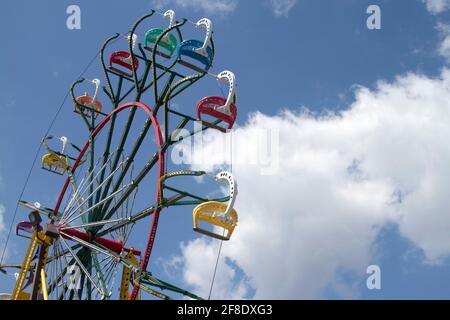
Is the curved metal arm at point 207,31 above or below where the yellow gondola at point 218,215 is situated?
above

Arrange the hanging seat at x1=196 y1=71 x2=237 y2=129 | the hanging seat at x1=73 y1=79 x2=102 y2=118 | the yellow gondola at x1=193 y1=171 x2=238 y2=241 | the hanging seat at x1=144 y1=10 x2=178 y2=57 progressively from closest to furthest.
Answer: the yellow gondola at x1=193 y1=171 x2=238 y2=241
the hanging seat at x1=196 y1=71 x2=237 y2=129
the hanging seat at x1=144 y1=10 x2=178 y2=57
the hanging seat at x1=73 y1=79 x2=102 y2=118

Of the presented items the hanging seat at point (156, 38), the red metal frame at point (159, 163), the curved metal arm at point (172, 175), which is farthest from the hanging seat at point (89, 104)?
the curved metal arm at point (172, 175)

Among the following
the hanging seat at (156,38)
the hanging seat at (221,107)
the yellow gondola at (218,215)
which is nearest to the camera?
the yellow gondola at (218,215)

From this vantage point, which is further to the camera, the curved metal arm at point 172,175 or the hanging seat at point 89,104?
the hanging seat at point 89,104

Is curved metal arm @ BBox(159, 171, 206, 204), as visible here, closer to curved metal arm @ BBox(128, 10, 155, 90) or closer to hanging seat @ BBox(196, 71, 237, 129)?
hanging seat @ BBox(196, 71, 237, 129)

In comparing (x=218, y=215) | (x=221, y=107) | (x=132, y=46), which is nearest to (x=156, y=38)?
(x=132, y=46)

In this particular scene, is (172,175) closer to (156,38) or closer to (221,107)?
(221,107)

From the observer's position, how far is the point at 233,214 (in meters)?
20.3

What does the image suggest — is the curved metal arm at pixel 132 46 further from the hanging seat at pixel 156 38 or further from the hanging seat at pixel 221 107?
the hanging seat at pixel 221 107

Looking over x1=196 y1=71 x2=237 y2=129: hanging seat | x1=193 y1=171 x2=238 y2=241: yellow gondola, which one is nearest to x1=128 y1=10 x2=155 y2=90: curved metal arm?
x1=196 y1=71 x2=237 y2=129: hanging seat

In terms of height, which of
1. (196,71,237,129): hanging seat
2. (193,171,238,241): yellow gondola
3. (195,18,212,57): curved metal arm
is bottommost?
(193,171,238,241): yellow gondola

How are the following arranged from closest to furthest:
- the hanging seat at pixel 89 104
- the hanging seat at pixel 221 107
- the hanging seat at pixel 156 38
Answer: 1. the hanging seat at pixel 221 107
2. the hanging seat at pixel 156 38
3. the hanging seat at pixel 89 104
